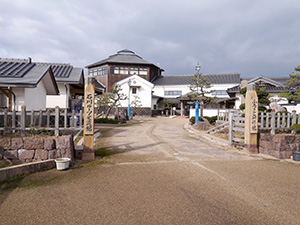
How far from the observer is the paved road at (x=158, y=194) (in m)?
3.88

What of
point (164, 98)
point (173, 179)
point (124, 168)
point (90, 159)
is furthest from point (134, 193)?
point (164, 98)

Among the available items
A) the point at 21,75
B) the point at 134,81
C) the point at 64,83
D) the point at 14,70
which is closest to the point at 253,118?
the point at 21,75

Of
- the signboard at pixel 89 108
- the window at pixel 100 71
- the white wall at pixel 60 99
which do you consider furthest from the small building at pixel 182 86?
the signboard at pixel 89 108

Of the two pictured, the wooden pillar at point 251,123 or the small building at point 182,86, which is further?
the small building at point 182,86

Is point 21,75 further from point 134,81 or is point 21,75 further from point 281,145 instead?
point 134,81

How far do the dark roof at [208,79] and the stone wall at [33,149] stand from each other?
3877 centimetres

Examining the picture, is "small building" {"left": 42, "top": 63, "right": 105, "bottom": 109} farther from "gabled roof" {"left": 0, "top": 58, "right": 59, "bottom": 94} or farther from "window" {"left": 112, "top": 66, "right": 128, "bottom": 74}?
"window" {"left": 112, "top": 66, "right": 128, "bottom": 74}

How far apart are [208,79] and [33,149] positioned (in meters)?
44.0

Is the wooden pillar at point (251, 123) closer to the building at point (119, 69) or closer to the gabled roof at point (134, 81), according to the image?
the gabled roof at point (134, 81)

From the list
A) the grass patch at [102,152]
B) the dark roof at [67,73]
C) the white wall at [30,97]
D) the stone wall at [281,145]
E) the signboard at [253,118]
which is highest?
the dark roof at [67,73]

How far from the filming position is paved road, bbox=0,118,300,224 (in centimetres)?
388

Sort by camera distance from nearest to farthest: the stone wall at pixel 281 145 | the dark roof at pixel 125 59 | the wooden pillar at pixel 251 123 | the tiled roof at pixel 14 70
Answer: the stone wall at pixel 281 145
the wooden pillar at pixel 251 123
the tiled roof at pixel 14 70
the dark roof at pixel 125 59

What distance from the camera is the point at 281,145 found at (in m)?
8.69

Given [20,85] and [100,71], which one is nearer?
[20,85]
